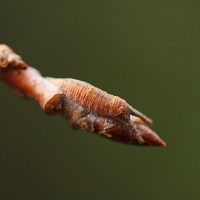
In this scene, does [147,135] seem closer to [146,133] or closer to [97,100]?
[146,133]

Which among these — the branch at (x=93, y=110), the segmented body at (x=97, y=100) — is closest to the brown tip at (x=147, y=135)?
the branch at (x=93, y=110)

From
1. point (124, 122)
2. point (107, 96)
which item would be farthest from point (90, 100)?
point (124, 122)

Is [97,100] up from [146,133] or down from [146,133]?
up

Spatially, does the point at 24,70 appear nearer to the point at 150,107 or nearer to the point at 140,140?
the point at 140,140

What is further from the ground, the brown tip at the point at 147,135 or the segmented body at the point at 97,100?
the segmented body at the point at 97,100

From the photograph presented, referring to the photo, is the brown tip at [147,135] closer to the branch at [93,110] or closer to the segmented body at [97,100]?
the branch at [93,110]

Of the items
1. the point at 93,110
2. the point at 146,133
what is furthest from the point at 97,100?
the point at 146,133

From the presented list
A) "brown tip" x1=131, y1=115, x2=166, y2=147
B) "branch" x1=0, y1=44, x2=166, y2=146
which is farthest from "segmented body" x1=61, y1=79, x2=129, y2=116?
"brown tip" x1=131, y1=115, x2=166, y2=147
